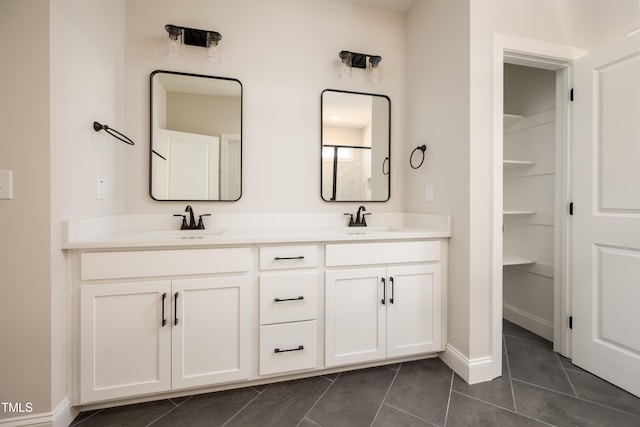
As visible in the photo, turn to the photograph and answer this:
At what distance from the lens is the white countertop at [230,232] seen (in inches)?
55.2

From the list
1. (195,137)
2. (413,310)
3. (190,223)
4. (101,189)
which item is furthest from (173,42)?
(413,310)

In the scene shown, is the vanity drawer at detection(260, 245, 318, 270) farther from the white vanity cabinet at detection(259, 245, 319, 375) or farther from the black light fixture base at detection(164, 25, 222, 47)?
the black light fixture base at detection(164, 25, 222, 47)

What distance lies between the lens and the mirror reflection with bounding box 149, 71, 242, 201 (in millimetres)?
1942

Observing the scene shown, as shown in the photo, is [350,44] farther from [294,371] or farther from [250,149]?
[294,371]

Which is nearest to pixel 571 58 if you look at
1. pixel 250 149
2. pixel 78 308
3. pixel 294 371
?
pixel 250 149

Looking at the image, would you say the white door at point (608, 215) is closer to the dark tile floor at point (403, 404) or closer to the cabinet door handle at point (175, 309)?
the dark tile floor at point (403, 404)

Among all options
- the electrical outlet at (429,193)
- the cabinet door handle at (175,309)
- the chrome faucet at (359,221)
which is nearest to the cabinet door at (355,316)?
the chrome faucet at (359,221)

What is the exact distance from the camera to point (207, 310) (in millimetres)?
1520

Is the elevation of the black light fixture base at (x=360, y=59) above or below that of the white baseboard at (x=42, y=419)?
above

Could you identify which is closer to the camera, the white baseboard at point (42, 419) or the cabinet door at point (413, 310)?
the white baseboard at point (42, 419)

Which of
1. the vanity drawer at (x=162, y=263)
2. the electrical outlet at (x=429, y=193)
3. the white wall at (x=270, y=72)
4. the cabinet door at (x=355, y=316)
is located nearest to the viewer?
the vanity drawer at (x=162, y=263)

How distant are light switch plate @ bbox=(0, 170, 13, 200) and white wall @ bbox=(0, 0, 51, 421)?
17mm

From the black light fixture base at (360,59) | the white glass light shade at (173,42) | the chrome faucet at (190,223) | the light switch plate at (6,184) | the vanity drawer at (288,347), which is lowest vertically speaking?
the vanity drawer at (288,347)

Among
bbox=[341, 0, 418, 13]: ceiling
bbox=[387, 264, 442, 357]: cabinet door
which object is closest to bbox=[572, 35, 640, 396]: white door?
bbox=[387, 264, 442, 357]: cabinet door
